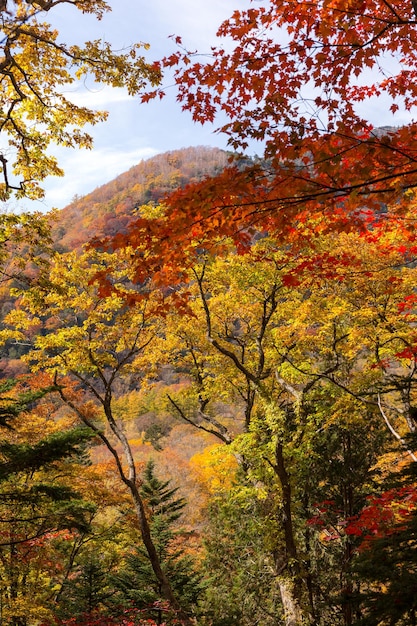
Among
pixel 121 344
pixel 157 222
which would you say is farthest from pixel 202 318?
pixel 157 222

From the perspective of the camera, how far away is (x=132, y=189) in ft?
333

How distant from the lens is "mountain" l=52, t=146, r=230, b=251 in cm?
8512

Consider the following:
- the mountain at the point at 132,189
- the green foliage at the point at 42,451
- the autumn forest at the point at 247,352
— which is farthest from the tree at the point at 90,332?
the mountain at the point at 132,189

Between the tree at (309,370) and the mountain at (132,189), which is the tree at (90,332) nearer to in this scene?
the tree at (309,370)

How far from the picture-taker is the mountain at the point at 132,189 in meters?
85.1

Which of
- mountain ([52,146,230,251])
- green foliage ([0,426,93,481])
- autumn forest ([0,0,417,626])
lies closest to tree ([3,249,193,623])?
autumn forest ([0,0,417,626])

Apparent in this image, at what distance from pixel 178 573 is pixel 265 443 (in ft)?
20.1

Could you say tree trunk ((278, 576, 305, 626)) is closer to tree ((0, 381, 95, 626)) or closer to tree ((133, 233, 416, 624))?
tree ((133, 233, 416, 624))

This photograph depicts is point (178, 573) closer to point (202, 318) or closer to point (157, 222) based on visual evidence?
point (202, 318)

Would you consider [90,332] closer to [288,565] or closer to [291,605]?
[288,565]

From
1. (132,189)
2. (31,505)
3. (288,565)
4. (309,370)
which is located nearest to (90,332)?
(31,505)

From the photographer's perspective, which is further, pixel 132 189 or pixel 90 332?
pixel 132 189

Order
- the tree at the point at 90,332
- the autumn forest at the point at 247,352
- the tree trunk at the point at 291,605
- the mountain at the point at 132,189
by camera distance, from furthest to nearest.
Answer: the mountain at the point at 132,189 → the tree at the point at 90,332 → the tree trunk at the point at 291,605 → the autumn forest at the point at 247,352

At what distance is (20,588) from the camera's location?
925cm
